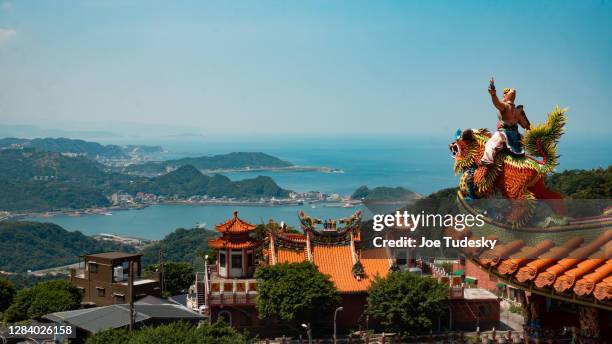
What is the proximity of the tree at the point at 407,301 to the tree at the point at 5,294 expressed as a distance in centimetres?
2258

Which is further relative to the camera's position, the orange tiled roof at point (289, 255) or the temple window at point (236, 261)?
the temple window at point (236, 261)

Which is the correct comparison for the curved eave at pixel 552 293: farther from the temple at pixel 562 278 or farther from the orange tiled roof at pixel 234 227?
the orange tiled roof at pixel 234 227

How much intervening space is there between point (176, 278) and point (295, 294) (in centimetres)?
1709

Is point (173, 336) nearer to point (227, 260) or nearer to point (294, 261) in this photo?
point (294, 261)

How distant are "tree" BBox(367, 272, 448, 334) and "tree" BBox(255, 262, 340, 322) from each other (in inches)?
76.8

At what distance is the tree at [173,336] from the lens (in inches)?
786

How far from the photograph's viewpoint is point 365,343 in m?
30.5

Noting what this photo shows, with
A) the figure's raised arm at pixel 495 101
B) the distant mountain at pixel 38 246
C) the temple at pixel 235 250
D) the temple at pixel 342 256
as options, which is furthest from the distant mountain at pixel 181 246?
the figure's raised arm at pixel 495 101

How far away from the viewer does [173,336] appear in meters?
20.0

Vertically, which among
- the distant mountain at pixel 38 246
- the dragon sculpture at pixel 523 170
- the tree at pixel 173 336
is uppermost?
the dragon sculpture at pixel 523 170

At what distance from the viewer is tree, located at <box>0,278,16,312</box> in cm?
4066

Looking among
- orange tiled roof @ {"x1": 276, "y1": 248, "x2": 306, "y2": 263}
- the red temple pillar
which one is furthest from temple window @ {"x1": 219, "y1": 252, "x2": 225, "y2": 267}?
orange tiled roof @ {"x1": 276, "y1": 248, "x2": 306, "y2": 263}

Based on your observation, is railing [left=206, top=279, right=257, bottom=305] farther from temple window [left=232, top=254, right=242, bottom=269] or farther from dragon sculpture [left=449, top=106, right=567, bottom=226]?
dragon sculpture [left=449, top=106, right=567, bottom=226]

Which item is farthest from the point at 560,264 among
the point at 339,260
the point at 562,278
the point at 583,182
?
the point at 583,182
